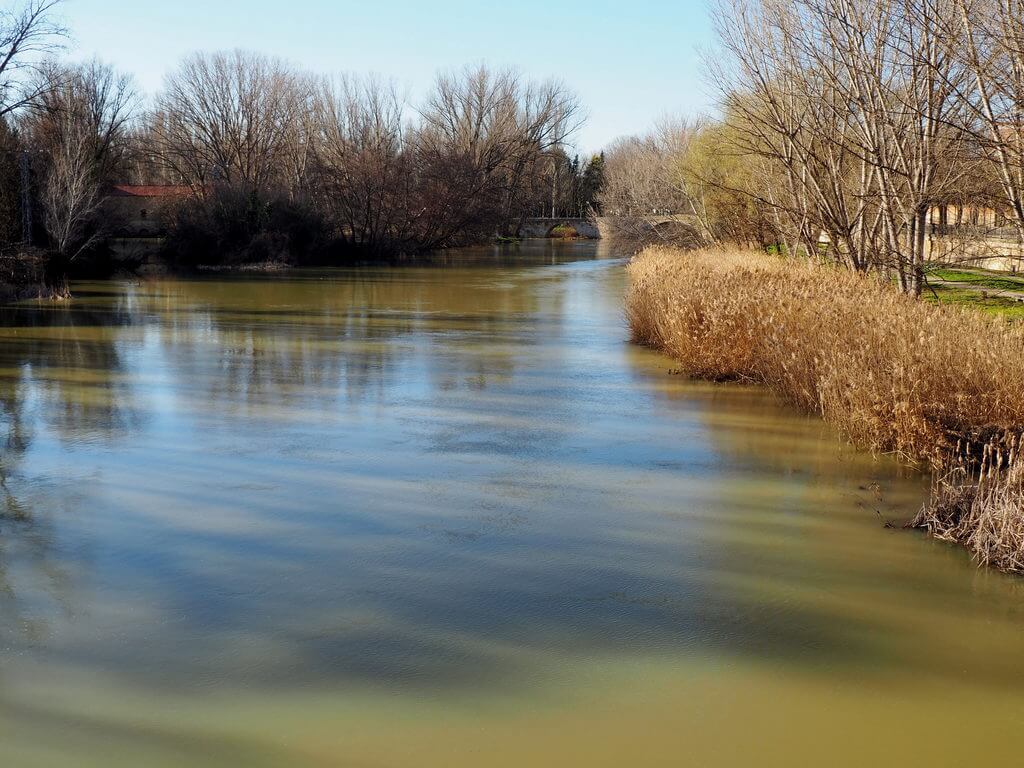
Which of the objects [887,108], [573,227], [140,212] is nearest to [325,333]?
[887,108]

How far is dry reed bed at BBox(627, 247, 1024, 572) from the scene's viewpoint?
682 centimetres

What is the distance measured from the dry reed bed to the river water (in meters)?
0.33

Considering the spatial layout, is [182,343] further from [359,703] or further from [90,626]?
[359,703]

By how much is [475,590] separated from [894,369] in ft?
14.4

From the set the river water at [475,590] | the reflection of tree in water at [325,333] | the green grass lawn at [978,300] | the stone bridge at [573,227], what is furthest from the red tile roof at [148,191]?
the river water at [475,590]

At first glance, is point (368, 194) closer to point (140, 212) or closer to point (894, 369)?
point (140, 212)

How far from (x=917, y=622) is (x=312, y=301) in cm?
2071

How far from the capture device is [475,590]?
6.10m

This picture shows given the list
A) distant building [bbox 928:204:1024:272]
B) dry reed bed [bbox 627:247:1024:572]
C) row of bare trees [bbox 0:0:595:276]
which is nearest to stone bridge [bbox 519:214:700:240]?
row of bare trees [bbox 0:0:595:276]

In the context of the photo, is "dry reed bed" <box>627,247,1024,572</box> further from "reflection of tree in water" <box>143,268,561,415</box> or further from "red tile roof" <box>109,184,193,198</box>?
"red tile roof" <box>109,184,193,198</box>

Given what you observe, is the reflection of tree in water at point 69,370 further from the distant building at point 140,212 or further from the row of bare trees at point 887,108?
the distant building at point 140,212

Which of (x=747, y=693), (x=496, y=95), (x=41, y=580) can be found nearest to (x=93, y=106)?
(x=496, y=95)

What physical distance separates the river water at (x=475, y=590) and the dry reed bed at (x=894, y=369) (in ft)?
1.08

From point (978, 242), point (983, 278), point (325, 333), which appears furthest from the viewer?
point (983, 278)
